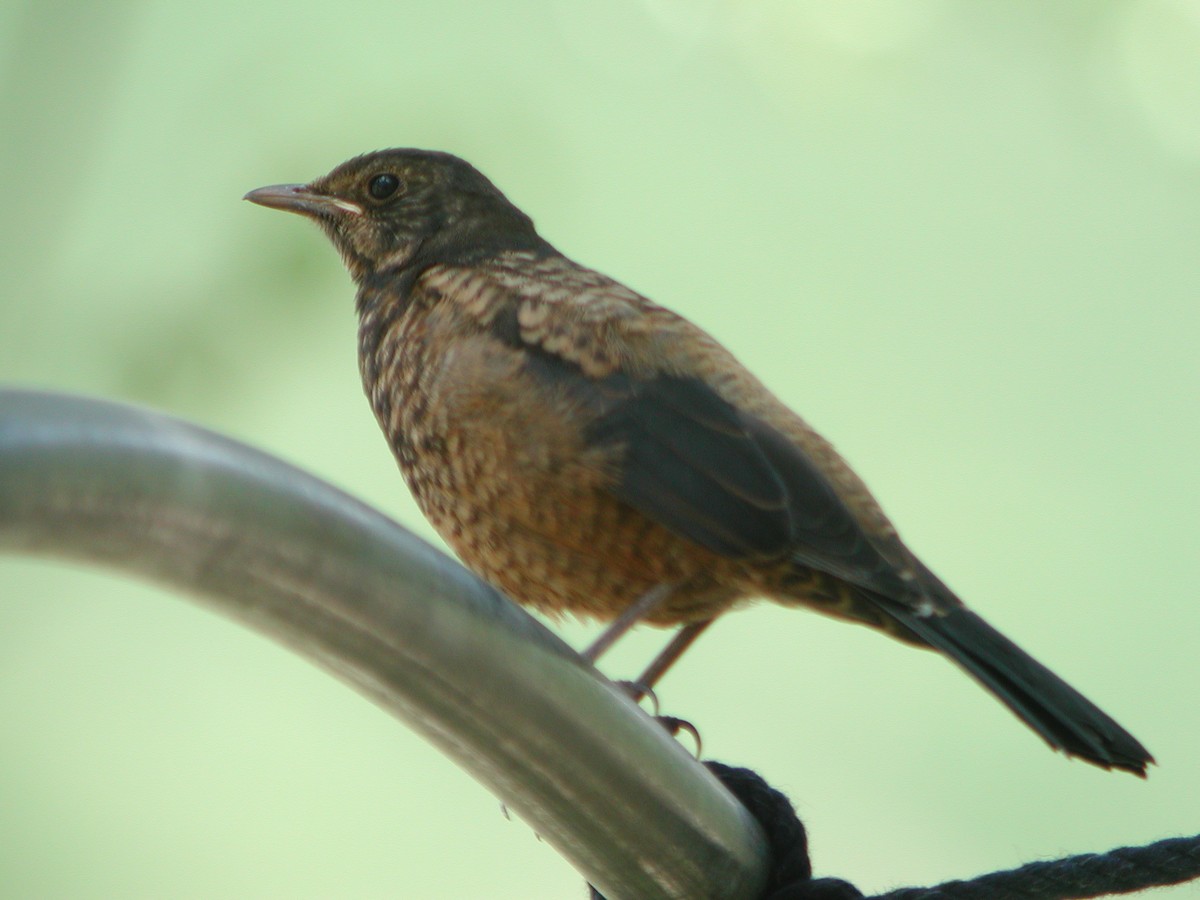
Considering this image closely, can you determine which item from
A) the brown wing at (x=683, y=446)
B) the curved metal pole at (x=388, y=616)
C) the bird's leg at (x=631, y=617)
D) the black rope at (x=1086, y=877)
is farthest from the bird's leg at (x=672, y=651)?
the black rope at (x=1086, y=877)

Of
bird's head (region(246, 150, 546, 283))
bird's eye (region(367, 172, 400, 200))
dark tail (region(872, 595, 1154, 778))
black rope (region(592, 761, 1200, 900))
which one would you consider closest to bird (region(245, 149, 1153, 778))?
dark tail (region(872, 595, 1154, 778))

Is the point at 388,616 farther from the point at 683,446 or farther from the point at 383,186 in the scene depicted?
the point at 383,186

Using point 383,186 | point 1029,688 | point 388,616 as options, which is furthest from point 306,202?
point 388,616

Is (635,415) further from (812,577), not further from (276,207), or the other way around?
(276,207)

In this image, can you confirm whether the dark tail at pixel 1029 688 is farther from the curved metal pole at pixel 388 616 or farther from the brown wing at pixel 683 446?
the curved metal pole at pixel 388 616

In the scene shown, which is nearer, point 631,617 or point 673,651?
point 631,617
